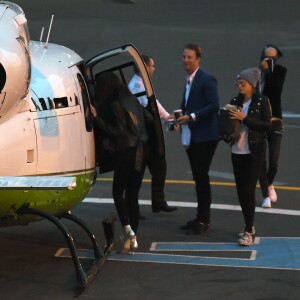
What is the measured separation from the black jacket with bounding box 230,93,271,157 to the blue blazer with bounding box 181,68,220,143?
0.60 metres

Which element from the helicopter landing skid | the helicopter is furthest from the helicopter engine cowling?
the helicopter landing skid

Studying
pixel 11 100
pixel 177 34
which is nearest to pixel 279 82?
pixel 11 100

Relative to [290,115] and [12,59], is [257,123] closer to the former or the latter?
[12,59]

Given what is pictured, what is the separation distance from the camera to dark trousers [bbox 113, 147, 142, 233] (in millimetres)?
9711

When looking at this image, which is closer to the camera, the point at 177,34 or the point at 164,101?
the point at 164,101

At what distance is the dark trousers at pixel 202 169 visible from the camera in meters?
10.7

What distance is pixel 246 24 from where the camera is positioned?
26.4 meters

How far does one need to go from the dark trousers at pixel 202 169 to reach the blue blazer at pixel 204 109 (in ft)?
0.28

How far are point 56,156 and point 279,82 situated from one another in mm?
4331

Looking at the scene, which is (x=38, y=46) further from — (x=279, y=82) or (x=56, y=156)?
(x=279, y=82)

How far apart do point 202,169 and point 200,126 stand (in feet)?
1.59

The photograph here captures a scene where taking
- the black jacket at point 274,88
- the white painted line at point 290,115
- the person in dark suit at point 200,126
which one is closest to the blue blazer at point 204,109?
the person in dark suit at point 200,126

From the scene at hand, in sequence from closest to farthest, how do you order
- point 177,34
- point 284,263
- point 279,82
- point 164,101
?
1. point 284,263
2. point 279,82
3. point 164,101
4. point 177,34

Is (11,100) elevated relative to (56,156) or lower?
elevated
